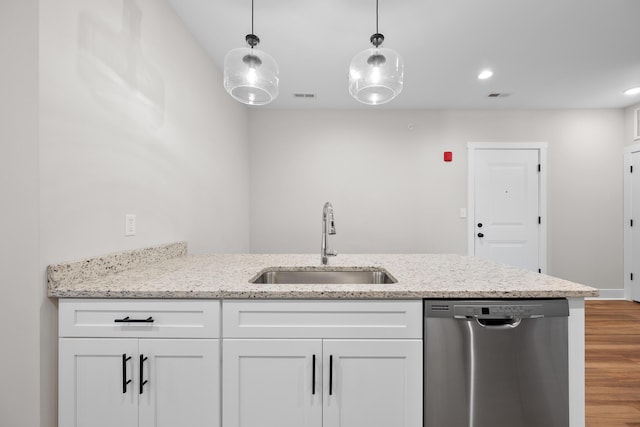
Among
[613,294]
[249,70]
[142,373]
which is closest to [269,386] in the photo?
[142,373]

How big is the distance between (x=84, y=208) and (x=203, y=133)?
1354 mm

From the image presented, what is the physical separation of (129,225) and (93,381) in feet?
2.42

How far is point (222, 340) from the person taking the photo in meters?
1.12

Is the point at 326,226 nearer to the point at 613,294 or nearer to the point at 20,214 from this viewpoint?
the point at 20,214

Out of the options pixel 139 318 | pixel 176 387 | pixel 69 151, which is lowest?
pixel 176 387

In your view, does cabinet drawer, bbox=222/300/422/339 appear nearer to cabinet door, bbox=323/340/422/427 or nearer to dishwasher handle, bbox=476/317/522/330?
cabinet door, bbox=323/340/422/427

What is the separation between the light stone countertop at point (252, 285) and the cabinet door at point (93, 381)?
0.19m

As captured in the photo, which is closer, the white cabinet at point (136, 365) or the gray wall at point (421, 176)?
the white cabinet at point (136, 365)

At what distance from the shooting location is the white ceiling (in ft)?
6.46

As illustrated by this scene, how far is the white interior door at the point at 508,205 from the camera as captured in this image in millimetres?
3777

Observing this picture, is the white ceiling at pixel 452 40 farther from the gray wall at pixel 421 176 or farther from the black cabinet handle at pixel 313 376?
the black cabinet handle at pixel 313 376

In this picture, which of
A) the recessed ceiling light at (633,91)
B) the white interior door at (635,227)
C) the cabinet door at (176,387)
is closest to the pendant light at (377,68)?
the cabinet door at (176,387)

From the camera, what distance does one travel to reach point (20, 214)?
3.50 feet

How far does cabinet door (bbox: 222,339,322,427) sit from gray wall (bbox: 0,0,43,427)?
703mm
